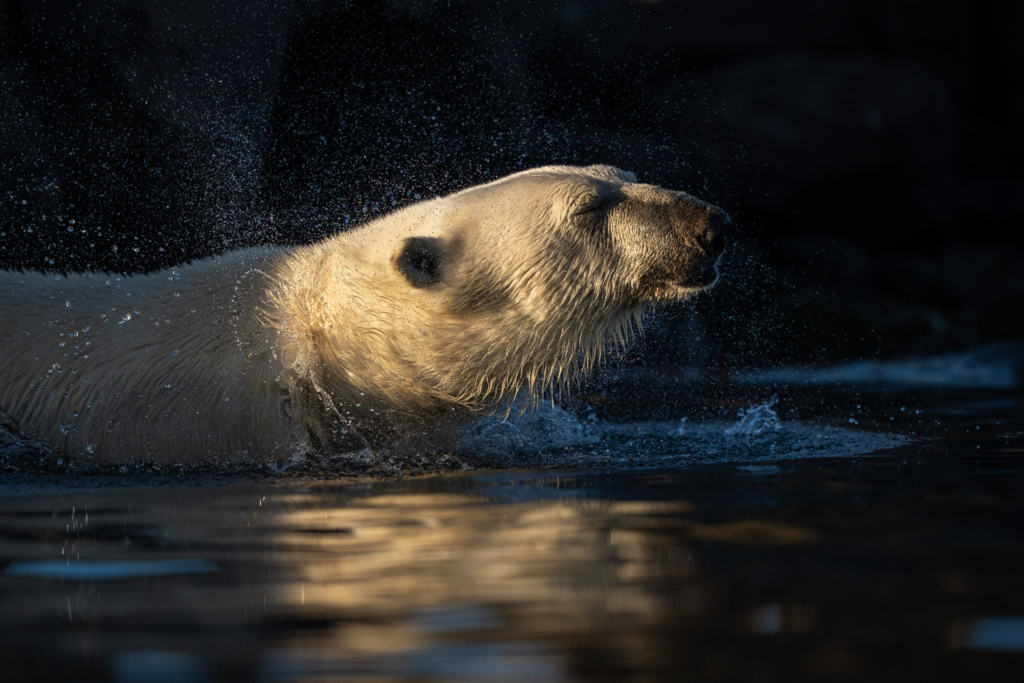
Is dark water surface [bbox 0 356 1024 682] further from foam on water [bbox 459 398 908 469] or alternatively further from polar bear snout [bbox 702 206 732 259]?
polar bear snout [bbox 702 206 732 259]

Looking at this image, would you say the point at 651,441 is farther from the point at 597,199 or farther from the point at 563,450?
the point at 597,199

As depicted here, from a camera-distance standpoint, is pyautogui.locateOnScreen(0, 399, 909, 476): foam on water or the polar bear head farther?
the polar bear head

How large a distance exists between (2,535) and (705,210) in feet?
7.15

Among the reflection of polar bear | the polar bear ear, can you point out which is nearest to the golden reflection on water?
the reflection of polar bear

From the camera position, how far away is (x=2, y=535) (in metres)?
2.20

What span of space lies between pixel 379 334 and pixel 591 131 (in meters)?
6.67

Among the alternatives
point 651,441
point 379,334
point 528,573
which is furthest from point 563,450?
point 528,573

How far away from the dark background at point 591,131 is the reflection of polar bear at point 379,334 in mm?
4781

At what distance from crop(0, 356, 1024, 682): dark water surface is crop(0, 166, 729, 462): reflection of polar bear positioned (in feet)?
1.08

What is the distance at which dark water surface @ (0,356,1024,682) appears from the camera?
1.32m

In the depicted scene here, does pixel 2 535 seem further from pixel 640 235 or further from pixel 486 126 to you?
pixel 486 126

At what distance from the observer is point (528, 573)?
176 centimetres

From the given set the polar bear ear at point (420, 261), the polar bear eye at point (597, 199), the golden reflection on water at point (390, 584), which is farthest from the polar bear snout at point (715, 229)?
the golden reflection on water at point (390, 584)

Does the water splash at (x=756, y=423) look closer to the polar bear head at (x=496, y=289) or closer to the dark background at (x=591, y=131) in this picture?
the polar bear head at (x=496, y=289)
